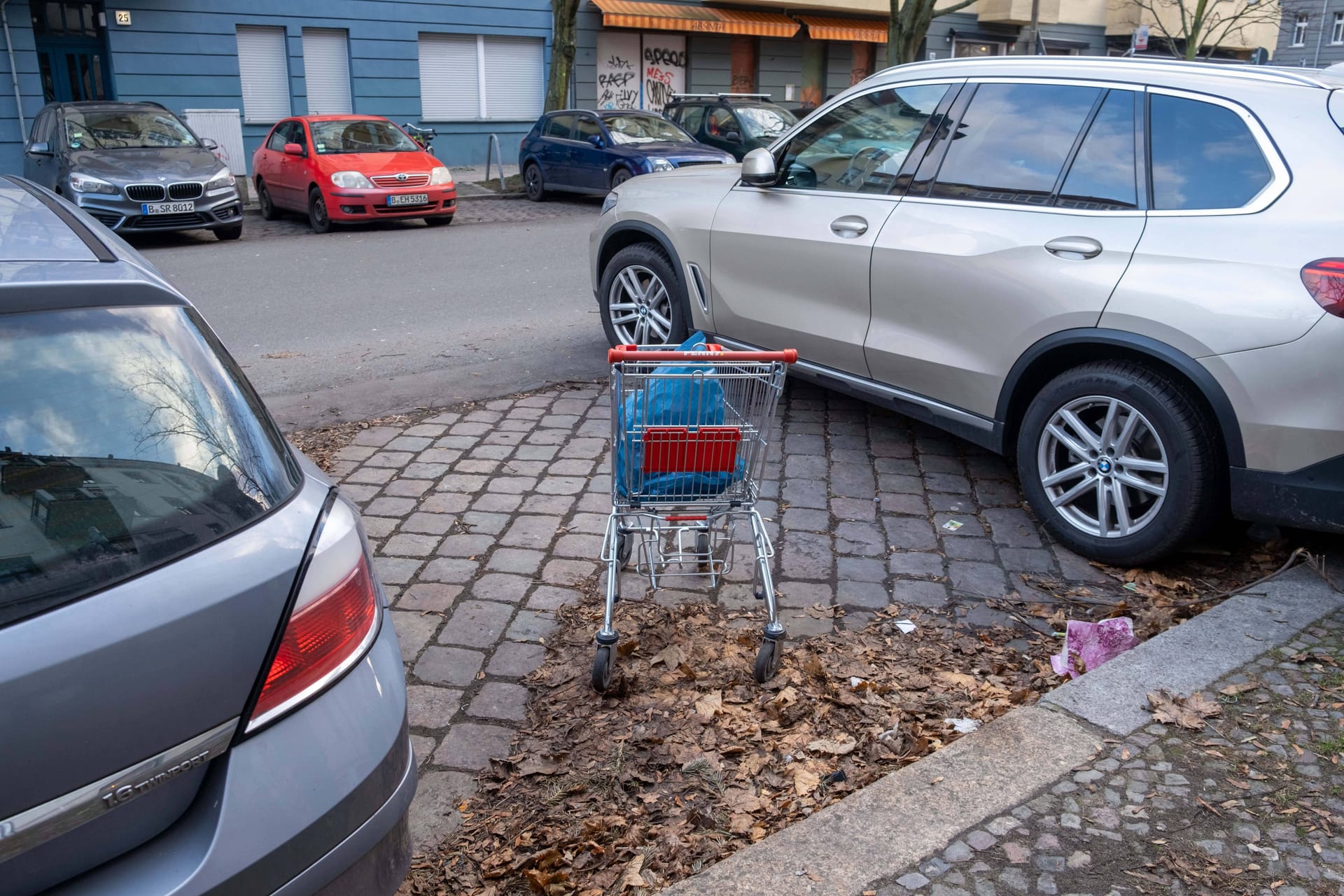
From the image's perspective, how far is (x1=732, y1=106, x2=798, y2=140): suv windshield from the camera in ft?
60.7

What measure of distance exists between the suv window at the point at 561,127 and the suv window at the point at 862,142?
42.5 feet

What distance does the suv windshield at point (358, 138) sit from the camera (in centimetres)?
1565

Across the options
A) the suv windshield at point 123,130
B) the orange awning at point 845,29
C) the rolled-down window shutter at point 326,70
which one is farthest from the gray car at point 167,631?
the orange awning at point 845,29

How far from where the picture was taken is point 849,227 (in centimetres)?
544

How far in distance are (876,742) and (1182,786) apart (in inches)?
33.1

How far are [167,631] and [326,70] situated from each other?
23508mm

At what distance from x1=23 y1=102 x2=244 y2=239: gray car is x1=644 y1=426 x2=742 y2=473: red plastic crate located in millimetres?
11601

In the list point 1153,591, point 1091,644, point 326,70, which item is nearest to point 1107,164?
point 1153,591

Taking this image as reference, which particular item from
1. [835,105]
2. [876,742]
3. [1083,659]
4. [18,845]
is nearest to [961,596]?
[1083,659]

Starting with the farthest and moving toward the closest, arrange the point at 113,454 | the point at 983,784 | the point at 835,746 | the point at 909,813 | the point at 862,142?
the point at 862,142
the point at 835,746
the point at 983,784
the point at 909,813
the point at 113,454

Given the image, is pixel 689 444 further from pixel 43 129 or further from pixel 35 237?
pixel 43 129

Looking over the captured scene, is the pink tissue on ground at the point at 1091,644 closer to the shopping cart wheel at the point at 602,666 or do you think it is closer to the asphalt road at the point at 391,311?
the shopping cart wheel at the point at 602,666

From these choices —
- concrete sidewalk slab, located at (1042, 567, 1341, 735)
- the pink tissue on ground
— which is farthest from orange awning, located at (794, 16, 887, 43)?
the pink tissue on ground

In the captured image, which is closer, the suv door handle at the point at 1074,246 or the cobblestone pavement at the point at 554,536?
the cobblestone pavement at the point at 554,536
